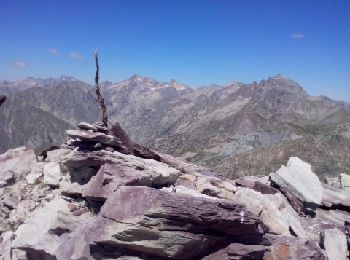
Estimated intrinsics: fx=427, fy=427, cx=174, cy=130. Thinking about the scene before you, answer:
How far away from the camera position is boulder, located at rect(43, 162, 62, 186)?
106 feet

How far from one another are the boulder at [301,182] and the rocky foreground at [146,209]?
87 mm

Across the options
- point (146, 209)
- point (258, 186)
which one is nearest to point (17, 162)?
point (258, 186)

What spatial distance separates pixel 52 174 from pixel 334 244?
20.9m

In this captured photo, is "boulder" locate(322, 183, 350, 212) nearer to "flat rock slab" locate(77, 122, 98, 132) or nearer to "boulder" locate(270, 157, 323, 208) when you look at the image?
"boulder" locate(270, 157, 323, 208)

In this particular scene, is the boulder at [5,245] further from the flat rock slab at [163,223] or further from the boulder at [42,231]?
the flat rock slab at [163,223]

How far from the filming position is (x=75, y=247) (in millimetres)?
23062

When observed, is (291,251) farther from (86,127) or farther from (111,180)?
(86,127)

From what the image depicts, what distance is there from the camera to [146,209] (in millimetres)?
21312

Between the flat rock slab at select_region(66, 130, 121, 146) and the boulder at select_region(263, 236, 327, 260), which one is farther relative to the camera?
the flat rock slab at select_region(66, 130, 121, 146)

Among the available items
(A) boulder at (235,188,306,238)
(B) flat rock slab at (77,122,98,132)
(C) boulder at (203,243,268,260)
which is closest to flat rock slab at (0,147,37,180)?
(B) flat rock slab at (77,122,98,132)

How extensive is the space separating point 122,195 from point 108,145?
31.1ft

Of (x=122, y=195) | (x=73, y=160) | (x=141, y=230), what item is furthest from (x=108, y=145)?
(x=141, y=230)

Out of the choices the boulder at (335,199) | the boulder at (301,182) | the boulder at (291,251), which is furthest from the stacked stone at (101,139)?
the boulder at (335,199)

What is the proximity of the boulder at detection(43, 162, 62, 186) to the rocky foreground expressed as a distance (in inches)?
3.6
